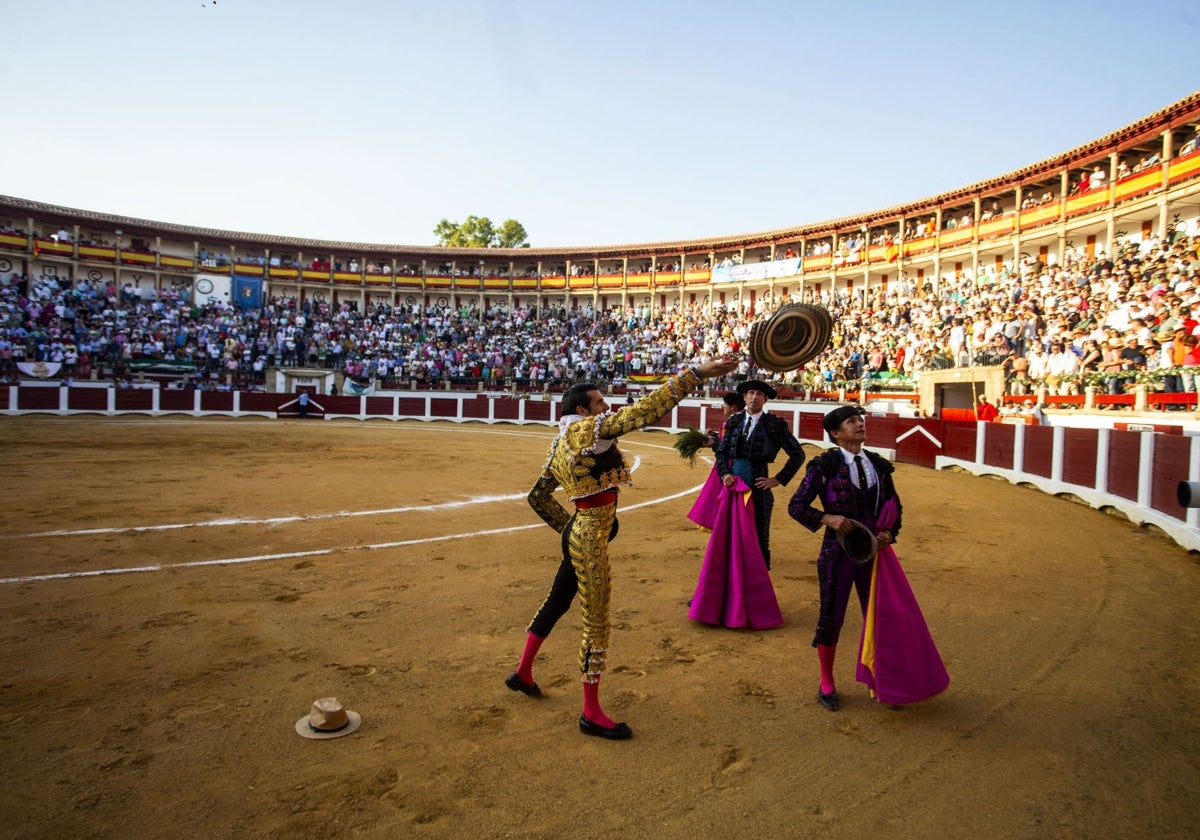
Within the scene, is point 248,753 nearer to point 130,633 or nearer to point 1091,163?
point 130,633

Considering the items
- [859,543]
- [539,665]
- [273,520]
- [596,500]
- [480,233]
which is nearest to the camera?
[596,500]

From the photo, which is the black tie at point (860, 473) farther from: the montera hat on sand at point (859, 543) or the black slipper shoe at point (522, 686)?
the black slipper shoe at point (522, 686)

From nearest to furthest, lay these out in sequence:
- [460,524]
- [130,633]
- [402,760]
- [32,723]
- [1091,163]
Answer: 1. [402,760]
2. [32,723]
3. [130,633]
4. [460,524]
5. [1091,163]

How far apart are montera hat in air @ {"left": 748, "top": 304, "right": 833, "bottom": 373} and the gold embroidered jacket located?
659 mm

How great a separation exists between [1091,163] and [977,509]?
22958mm

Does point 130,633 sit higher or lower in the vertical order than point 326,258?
lower

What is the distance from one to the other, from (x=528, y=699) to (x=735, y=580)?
161cm

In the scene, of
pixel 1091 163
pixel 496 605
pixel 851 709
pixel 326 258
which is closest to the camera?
pixel 851 709

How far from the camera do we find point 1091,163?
83.6ft

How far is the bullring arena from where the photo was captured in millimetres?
2451

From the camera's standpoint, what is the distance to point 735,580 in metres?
4.41

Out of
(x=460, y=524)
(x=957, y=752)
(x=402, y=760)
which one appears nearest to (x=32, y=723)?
(x=402, y=760)

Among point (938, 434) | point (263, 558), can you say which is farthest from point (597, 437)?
point (938, 434)

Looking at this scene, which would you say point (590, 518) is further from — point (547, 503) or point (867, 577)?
point (867, 577)
